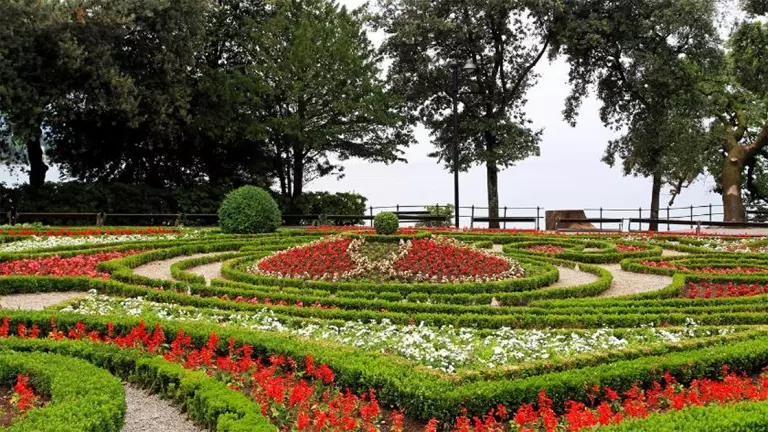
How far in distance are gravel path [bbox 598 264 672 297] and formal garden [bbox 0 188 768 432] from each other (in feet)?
0.18

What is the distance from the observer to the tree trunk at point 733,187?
28.4 meters

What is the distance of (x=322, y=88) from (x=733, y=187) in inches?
682

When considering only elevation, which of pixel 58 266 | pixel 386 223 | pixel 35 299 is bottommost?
pixel 35 299

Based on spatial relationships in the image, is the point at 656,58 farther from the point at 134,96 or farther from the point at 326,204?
the point at 134,96

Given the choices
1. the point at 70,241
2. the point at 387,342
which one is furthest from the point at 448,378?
the point at 70,241

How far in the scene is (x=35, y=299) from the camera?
30.5 ft

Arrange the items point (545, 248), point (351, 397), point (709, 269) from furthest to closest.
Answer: point (545, 248) < point (709, 269) < point (351, 397)

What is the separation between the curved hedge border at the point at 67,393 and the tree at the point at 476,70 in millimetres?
21252

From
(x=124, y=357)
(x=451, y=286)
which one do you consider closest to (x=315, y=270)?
(x=451, y=286)

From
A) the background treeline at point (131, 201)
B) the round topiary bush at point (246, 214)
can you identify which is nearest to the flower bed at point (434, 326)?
the round topiary bush at point (246, 214)

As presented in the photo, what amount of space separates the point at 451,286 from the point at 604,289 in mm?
2275

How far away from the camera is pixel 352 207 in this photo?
2998 cm

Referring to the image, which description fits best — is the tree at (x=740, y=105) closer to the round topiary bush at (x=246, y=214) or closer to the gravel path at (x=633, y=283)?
the gravel path at (x=633, y=283)

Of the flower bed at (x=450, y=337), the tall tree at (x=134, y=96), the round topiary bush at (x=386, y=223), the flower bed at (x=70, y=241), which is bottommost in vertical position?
the flower bed at (x=450, y=337)
